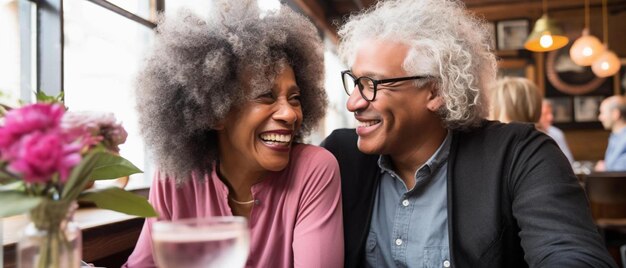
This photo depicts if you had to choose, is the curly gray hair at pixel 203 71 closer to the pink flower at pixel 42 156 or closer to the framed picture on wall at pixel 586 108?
the pink flower at pixel 42 156

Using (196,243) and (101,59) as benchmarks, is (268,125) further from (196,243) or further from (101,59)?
(101,59)

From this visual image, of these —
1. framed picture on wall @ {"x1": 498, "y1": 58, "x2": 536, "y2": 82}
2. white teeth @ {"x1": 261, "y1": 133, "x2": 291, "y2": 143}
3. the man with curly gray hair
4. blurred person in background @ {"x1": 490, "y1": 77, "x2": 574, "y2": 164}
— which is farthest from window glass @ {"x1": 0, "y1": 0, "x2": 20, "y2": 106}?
framed picture on wall @ {"x1": 498, "y1": 58, "x2": 536, "y2": 82}

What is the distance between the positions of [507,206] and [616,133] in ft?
12.4

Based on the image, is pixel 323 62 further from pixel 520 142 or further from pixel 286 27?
pixel 520 142

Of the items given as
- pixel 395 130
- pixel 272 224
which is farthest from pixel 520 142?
pixel 272 224

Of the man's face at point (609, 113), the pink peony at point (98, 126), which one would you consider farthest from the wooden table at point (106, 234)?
the man's face at point (609, 113)

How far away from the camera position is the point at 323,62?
154 cm

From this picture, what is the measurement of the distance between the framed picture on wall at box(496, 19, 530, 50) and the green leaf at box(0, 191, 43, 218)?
7.29 m

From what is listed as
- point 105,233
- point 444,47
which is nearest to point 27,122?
point 105,233

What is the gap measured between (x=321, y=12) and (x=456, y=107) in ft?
15.5

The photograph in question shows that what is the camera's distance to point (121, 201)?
2.42 feet

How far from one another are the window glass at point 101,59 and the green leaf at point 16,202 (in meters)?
1.17

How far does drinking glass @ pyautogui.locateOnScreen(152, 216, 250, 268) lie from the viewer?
62 cm

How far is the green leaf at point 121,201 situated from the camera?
71 centimetres
